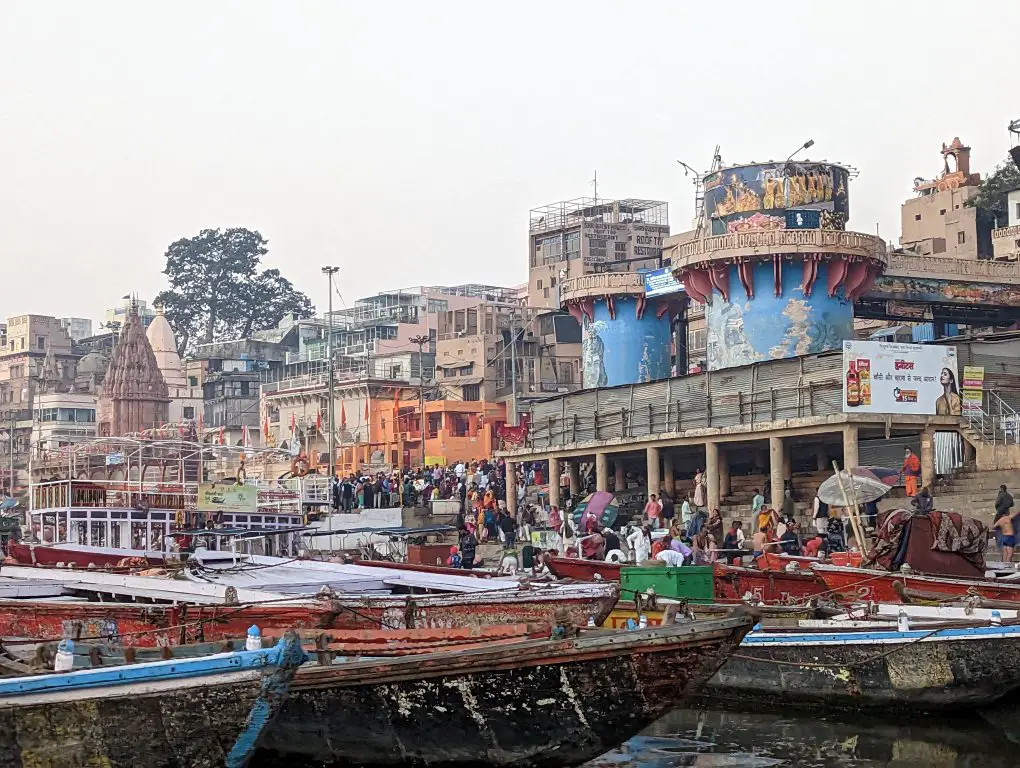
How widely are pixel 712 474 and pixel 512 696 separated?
80.9ft

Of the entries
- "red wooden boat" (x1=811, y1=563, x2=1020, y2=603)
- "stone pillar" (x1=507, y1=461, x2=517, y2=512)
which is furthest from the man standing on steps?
"stone pillar" (x1=507, y1=461, x2=517, y2=512)

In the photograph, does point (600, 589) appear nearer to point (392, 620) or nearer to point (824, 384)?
point (392, 620)

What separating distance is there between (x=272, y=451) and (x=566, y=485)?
14.6 meters

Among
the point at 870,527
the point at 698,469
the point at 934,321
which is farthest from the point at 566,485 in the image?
the point at 870,527

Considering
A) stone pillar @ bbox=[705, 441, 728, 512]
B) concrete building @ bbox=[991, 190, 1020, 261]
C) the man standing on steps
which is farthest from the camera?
concrete building @ bbox=[991, 190, 1020, 261]

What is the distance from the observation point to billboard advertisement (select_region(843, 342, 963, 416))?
3381 centimetres

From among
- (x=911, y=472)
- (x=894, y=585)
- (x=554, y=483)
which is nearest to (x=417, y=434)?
(x=554, y=483)

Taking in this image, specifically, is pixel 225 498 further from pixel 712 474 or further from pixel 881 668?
pixel 881 668

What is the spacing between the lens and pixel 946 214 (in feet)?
219

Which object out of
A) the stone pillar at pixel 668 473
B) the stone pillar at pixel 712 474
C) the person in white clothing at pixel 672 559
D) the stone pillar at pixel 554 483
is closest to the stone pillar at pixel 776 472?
the stone pillar at pixel 712 474

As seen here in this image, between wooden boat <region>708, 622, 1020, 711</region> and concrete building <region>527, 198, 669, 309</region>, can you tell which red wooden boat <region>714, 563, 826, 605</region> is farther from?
concrete building <region>527, 198, 669, 309</region>

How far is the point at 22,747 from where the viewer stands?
12656mm

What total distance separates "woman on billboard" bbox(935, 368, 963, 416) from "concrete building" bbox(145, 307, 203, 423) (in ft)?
193

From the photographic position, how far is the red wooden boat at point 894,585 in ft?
64.5
